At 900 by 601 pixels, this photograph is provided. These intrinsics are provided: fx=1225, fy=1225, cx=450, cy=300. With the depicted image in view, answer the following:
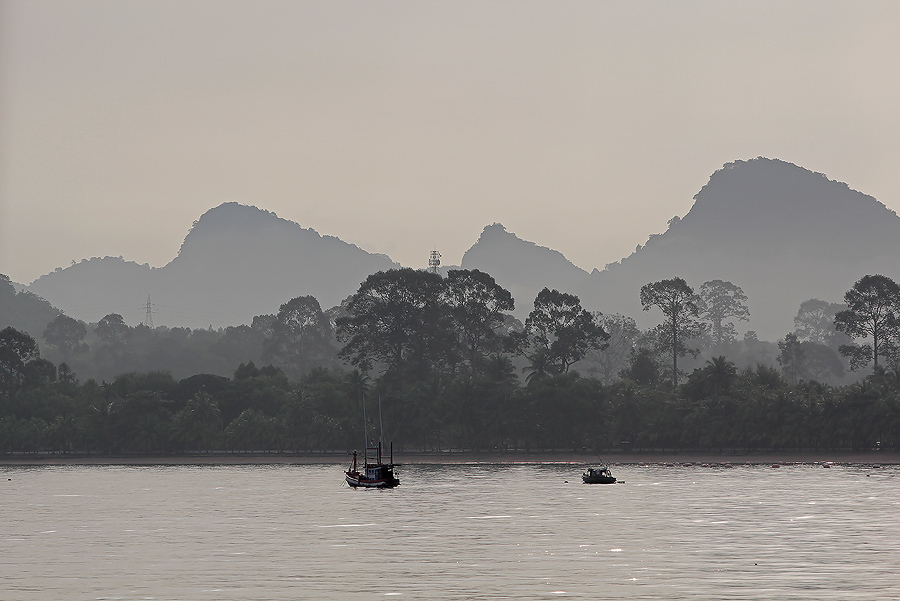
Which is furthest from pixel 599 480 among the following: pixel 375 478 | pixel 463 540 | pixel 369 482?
pixel 463 540

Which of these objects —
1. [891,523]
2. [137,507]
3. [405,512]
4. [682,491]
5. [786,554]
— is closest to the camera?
[786,554]

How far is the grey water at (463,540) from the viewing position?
63.6m

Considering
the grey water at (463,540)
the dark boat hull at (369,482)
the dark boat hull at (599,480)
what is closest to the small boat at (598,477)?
the dark boat hull at (599,480)

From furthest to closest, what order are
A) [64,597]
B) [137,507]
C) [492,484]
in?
1. [492,484]
2. [137,507]
3. [64,597]

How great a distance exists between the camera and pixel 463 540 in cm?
8700

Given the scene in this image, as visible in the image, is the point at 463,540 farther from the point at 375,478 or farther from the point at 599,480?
the point at 599,480

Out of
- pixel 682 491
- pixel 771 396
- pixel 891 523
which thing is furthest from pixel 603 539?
pixel 771 396

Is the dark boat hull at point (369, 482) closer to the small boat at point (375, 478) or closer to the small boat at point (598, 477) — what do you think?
the small boat at point (375, 478)

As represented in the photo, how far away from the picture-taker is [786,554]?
76.7m

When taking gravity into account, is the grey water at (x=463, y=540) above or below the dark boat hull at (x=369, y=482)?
below

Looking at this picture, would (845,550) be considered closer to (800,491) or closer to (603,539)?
(603,539)

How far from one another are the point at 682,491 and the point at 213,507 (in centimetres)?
4965

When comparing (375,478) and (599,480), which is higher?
(375,478)

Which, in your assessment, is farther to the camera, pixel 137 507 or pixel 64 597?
pixel 137 507
